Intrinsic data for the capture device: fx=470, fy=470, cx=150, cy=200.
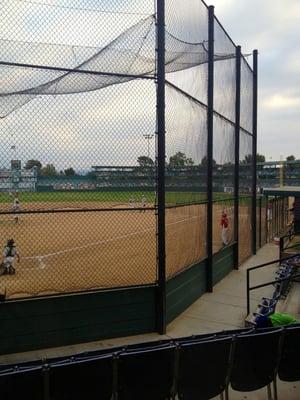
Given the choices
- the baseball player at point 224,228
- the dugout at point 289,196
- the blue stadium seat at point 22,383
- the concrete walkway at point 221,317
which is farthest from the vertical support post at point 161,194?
the dugout at point 289,196

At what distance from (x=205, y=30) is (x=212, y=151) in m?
2.60

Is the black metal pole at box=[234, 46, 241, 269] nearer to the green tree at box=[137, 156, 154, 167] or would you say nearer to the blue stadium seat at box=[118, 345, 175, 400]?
the green tree at box=[137, 156, 154, 167]

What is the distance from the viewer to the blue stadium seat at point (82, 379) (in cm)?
345

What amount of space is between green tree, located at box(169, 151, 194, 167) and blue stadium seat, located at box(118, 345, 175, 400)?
4.61m

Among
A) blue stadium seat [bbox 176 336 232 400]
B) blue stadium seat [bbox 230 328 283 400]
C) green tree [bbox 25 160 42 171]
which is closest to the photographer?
blue stadium seat [bbox 176 336 232 400]

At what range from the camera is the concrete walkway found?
531 centimetres

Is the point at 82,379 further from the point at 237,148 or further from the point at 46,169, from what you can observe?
the point at 237,148

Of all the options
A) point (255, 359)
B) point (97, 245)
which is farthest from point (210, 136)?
point (97, 245)

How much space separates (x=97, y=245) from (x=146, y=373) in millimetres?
14239

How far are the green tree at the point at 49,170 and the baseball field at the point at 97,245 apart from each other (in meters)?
0.53

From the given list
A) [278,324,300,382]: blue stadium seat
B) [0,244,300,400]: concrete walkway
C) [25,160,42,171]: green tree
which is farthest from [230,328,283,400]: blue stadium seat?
[25,160,42,171]: green tree

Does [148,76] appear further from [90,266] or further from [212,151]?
[90,266]

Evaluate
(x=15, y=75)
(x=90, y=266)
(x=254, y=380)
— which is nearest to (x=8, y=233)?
(x=90, y=266)

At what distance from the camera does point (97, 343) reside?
675 centimetres
